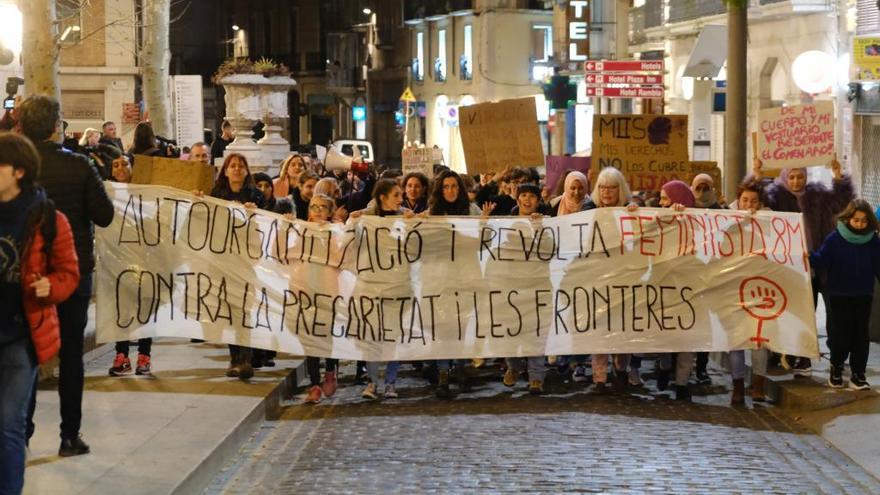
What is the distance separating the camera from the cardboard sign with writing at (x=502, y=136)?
16.5 m

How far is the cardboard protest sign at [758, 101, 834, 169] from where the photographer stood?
13641 millimetres

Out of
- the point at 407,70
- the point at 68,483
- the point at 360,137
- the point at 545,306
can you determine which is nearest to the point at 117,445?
the point at 68,483

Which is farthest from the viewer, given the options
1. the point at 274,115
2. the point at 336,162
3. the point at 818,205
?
the point at 274,115

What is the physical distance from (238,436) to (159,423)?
0.51m

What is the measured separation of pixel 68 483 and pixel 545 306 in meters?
4.72

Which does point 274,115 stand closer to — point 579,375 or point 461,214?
point 461,214

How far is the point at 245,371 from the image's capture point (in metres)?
11.9

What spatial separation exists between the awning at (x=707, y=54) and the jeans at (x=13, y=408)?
16.4m

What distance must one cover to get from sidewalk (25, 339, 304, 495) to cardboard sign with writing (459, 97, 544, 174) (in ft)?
14.4

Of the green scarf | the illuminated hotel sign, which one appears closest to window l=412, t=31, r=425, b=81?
the illuminated hotel sign

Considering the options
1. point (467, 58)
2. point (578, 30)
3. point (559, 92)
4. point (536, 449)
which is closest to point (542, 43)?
point (467, 58)

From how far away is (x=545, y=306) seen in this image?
11.9m

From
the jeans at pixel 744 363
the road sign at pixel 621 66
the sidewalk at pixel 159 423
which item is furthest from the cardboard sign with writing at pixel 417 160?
the road sign at pixel 621 66

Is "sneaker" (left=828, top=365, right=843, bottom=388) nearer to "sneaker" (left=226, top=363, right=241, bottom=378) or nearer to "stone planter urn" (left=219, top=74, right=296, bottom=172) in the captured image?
"sneaker" (left=226, top=363, right=241, bottom=378)
